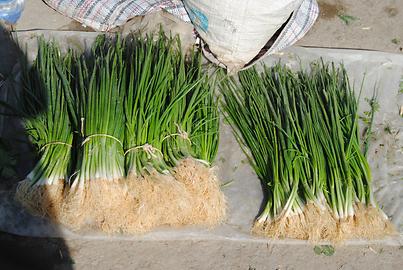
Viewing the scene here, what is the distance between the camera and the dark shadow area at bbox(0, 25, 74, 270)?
7.88 ft

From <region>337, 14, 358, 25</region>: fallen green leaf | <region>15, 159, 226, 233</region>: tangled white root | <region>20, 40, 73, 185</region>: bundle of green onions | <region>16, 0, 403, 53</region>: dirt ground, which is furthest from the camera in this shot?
<region>337, 14, 358, 25</region>: fallen green leaf

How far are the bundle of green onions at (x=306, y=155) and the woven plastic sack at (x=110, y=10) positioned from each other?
0.62 m

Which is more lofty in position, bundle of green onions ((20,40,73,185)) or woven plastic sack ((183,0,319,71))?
woven plastic sack ((183,0,319,71))

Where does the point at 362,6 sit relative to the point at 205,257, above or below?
above

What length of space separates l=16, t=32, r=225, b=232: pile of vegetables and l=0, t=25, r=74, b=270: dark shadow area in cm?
15

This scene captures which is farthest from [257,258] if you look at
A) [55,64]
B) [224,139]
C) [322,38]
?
[322,38]

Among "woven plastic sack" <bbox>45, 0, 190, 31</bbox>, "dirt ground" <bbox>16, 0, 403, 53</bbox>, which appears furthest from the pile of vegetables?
"dirt ground" <bbox>16, 0, 403, 53</bbox>

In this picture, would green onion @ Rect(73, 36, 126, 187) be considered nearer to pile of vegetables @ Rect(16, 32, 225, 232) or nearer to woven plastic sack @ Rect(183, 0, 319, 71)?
pile of vegetables @ Rect(16, 32, 225, 232)

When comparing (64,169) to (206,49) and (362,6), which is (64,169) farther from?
(362,6)

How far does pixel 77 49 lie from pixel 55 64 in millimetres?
437

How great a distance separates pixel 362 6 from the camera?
3.62m

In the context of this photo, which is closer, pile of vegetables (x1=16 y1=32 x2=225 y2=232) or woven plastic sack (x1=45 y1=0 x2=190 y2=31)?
pile of vegetables (x1=16 y1=32 x2=225 y2=232)

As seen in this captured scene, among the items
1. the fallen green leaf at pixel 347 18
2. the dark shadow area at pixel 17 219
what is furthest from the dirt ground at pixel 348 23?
the dark shadow area at pixel 17 219

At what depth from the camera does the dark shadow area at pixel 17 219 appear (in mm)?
2402
